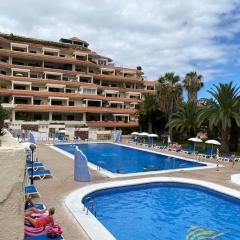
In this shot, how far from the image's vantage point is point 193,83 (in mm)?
59188

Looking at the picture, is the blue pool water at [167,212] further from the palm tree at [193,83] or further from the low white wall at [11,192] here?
the palm tree at [193,83]

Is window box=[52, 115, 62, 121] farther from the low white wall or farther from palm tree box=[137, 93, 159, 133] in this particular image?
the low white wall

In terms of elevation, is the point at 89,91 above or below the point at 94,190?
above

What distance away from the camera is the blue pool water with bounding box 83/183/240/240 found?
13.6m

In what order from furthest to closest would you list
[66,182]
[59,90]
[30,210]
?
[59,90]
[66,182]
[30,210]

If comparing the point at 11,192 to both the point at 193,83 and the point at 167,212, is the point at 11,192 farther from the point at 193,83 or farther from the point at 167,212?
the point at 193,83

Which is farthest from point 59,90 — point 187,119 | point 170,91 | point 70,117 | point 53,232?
point 53,232

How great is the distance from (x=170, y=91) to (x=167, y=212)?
105 ft

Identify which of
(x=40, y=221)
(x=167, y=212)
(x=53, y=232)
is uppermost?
(x=40, y=221)

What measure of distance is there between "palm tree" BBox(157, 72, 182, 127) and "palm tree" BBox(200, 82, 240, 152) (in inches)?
426

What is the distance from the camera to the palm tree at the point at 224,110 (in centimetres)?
3338

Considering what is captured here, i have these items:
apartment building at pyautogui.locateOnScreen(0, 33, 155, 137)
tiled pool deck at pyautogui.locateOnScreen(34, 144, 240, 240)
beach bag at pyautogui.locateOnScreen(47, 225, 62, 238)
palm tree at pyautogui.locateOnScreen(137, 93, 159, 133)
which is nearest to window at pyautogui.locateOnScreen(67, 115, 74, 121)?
apartment building at pyautogui.locateOnScreen(0, 33, 155, 137)

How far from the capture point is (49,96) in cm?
5756

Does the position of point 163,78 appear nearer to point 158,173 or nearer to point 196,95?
point 196,95
